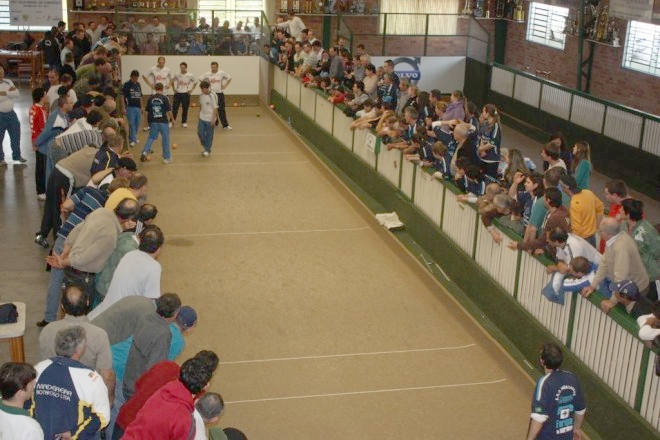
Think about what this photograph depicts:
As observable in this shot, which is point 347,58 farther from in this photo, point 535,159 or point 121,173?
point 121,173

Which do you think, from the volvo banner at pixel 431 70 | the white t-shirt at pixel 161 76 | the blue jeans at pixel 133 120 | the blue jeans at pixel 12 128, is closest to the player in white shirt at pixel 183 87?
the white t-shirt at pixel 161 76

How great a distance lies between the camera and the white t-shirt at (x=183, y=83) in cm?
2091

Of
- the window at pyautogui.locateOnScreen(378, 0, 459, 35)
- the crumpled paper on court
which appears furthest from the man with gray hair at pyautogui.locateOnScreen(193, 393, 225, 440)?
the window at pyautogui.locateOnScreen(378, 0, 459, 35)

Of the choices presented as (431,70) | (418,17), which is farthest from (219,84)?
(418,17)

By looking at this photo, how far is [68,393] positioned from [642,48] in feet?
60.4

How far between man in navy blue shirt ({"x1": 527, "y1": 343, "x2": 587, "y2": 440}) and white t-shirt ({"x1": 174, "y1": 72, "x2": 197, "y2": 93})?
15321 millimetres

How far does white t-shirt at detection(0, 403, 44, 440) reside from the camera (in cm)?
534

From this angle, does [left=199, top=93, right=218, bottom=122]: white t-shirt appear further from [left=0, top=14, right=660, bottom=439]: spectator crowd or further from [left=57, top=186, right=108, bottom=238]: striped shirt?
[left=57, top=186, right=108, bottom=238]: striped shirt

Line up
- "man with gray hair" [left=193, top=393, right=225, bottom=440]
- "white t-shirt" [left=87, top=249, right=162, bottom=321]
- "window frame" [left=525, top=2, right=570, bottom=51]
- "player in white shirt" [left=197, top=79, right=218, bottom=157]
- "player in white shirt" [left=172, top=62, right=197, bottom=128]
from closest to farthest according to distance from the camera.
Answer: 1. "man with gray hair" [left=193, top=393, right=225, bottom=440]
2. "white t-shirt" [left=87, top=249, right=162, bottom=321]
3. "player in white shirt" [left=197, top=79, right=218, bottom=157]
4. "player in white shirt" [left=172, top=62, right=197, bottom=128]
5. "window frame" [left=525, top=2, right=570, bottom=51]

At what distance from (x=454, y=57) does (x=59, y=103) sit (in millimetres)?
16183

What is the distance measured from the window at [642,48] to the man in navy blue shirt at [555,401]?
50.1ft

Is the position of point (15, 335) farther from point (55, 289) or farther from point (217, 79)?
point (217, 79)

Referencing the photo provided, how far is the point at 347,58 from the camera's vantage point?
2023 centimetres

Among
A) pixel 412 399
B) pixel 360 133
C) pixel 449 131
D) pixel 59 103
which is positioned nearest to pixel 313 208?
pixel 360 133
